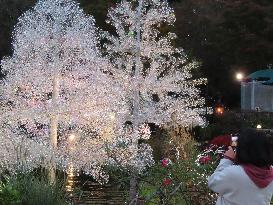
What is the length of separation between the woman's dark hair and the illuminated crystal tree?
8564mm

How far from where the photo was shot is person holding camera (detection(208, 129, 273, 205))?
300 centimetres

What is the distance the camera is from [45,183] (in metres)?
5.10

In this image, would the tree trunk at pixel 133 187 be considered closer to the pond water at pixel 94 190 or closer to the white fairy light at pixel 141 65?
the pond water at pixel 94 190

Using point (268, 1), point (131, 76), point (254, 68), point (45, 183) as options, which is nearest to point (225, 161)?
point (45, 183)

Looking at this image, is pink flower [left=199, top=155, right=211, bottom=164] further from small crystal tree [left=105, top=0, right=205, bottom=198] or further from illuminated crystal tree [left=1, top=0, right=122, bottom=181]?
small crystal tree [left=105, top=0, right=205, bottom=198]

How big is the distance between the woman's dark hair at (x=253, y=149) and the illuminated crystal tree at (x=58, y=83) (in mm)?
8564

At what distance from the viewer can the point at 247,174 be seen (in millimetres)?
2998

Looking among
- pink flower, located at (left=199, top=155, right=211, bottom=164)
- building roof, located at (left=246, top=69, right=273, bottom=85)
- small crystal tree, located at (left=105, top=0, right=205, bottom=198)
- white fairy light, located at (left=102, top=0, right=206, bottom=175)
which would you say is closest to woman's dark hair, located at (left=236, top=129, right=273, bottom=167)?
pink flower, located at (left=199, top=155, right=211, bottom=164)

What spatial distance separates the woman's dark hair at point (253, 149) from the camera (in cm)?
301

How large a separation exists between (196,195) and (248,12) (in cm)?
1620

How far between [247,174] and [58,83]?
30.5 ft

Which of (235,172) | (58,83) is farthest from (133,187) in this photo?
(58,83)

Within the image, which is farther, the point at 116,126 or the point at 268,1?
the point at 268,1

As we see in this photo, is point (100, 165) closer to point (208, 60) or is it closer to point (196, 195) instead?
point (196, 195)
